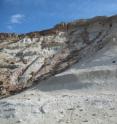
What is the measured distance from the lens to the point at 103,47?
3025 cm

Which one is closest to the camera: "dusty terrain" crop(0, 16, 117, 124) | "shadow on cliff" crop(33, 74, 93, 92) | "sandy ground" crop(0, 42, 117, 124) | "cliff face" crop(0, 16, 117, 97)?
"sandy ground" crop(0, 42, 117, 124)

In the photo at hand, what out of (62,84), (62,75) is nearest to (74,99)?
(62,84)

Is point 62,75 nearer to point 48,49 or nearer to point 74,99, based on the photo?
point 74,99

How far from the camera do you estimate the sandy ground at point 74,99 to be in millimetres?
20203

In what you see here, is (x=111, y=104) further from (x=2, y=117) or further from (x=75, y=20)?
(x=75, y=20)

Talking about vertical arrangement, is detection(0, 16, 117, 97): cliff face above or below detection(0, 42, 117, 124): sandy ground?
above

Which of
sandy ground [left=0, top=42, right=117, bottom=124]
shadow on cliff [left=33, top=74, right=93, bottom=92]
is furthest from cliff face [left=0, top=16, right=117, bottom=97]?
sandy ground [left=0, top=42, right=117, bottom=124]

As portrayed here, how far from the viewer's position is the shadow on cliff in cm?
2509

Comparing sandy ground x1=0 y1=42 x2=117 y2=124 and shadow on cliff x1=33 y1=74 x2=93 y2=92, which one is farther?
shadow on cliff x1=33 y1=74 x2=93 y2=92

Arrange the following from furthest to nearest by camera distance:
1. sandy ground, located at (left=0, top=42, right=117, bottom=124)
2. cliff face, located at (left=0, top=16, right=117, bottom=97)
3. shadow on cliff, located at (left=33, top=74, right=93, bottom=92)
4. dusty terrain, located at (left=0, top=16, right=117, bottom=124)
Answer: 1. cliff face, located at (left=0, top=16, right=117, bottom=97)
2. shadow on cliff, located at (left=33, top=74, right=93, bottom=92)
3. dusty terrain, located at (left=0, top=16, right=117, bottom=124)
4. sandy ground, located at (left=0, top=42, right=117, bottom=124)

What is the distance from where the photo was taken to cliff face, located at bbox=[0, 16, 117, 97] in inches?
1190

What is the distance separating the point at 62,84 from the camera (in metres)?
25.8

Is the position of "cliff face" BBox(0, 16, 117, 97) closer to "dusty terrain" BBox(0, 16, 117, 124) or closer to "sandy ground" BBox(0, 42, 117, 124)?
"dusty terrain" BBox(0, 16, 117, 124)

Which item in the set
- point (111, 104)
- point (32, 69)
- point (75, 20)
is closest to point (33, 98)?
point (111, 104)
